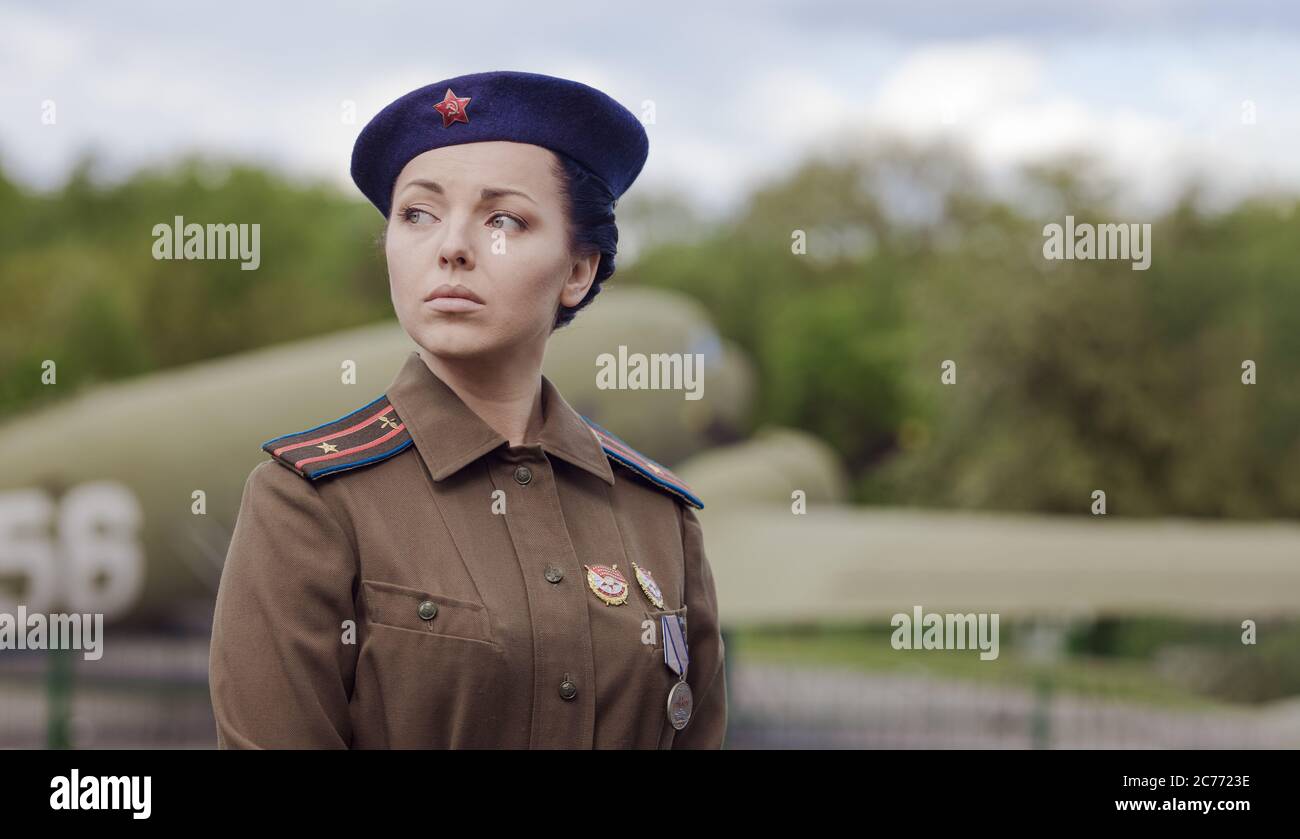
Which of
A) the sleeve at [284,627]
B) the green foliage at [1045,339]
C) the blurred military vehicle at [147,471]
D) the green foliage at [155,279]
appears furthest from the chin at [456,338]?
the green foliage at [1045,339]

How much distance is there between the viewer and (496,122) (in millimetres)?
2312

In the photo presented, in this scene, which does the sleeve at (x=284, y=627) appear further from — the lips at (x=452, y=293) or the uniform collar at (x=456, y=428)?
the lips at (x=452, y=293)

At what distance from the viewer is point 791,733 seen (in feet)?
39.9

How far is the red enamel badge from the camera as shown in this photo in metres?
2.31

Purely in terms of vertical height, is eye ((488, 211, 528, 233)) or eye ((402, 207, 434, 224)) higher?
eye ((402, 207, 434, 224))

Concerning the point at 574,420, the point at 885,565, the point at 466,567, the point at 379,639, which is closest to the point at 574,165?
the point at 574,420

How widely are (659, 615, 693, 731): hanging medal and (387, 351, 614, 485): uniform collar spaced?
1.02ft

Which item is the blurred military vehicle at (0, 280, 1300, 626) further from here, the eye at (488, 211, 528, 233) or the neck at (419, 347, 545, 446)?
the eye at (488, 211, 528, 233)

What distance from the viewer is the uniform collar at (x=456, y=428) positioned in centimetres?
231

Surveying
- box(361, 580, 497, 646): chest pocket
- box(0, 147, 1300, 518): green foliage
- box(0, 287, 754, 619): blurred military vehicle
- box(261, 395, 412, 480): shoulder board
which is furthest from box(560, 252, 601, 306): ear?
box(0, 147, 1300, 518): green foliage

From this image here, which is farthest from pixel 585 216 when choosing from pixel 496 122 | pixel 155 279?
pixel 155 279

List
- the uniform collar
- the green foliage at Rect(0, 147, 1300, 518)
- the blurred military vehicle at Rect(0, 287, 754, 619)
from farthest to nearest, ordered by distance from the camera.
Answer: the green foliage at Rect(0, 147, 1300, 518) → the blurred military vehicle at Rect(0, 287, 754, 619) → the uniform collar

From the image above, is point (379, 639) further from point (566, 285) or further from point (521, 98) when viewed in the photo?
point (521, 98)

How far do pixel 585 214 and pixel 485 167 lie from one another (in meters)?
0.22
